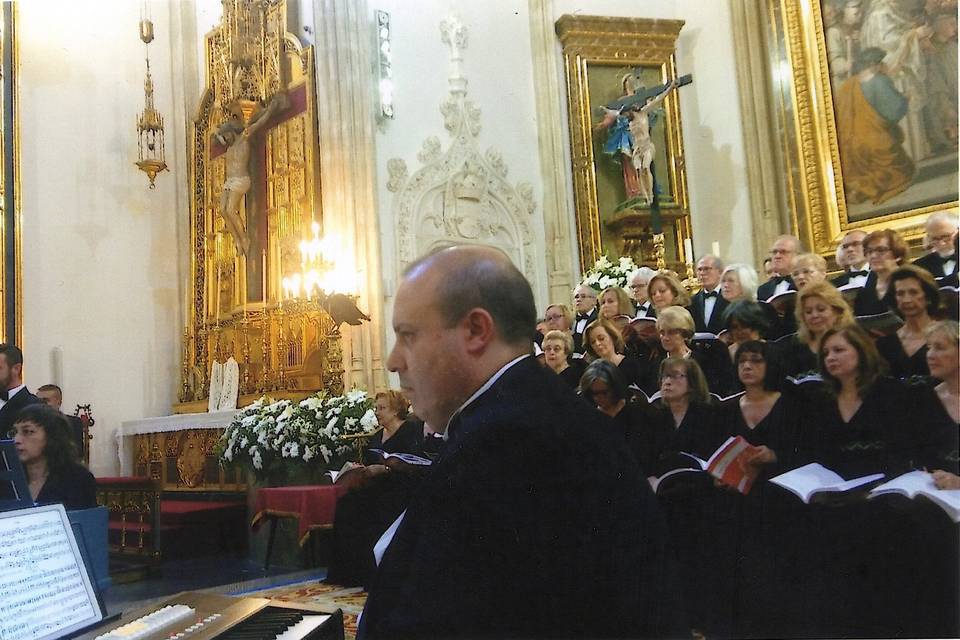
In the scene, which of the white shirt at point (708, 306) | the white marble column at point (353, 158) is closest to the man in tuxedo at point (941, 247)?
the white shirt at point (708, 306)

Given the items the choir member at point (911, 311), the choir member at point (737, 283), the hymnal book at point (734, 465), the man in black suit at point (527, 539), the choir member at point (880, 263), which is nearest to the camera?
the man in black suit at point (527, 539)

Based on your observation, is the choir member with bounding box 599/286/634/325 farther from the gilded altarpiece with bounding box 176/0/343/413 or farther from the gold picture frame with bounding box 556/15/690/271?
the gilded altarpiece with bounding box 176/0/343/413

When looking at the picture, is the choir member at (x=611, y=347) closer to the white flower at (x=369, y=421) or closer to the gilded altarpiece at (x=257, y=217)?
the white flower at (x=369, y=421)

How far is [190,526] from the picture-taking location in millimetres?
8445

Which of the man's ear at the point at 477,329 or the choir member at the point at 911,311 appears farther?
the choir member at the point at 911,311

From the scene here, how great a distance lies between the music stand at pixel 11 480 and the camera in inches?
91.9

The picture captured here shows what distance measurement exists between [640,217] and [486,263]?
8230mm

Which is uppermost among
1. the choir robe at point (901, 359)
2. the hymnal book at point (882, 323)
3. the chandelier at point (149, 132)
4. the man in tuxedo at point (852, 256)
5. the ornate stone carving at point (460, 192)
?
the chandelier at point (149, 132)

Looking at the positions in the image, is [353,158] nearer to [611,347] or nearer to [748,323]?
[611,347]

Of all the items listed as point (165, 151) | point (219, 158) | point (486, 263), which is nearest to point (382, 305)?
point (219, 158)

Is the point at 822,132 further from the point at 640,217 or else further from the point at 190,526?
the point at 190,526

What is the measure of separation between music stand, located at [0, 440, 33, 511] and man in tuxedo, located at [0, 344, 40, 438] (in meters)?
3.62

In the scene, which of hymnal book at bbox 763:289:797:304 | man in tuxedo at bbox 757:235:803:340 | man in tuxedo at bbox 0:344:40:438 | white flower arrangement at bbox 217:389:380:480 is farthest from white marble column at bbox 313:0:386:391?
hymnal book at bbox 763:289:797:304

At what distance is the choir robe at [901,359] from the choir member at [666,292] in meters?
1.75
